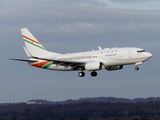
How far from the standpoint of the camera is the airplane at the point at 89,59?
122 metres

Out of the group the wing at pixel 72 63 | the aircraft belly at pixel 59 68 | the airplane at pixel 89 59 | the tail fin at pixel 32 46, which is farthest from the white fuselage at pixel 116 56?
the tail fin at pixel 32 46

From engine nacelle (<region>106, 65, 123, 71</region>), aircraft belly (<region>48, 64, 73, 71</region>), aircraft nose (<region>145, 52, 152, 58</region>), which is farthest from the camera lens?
aircraft belly (<region>48, 64, 73, 71</region>)

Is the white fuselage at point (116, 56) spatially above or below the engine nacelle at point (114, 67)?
above

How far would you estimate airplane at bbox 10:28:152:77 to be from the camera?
401ft

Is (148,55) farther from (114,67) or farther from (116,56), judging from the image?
(114,67)

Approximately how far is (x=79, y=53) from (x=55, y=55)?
7.37m

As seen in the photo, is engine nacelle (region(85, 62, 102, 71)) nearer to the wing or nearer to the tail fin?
the wing

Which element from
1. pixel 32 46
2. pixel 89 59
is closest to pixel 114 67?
pixel 89 59

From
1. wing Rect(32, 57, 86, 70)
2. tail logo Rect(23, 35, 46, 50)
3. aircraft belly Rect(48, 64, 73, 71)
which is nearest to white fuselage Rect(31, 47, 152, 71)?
wing Rect(32, 57, 86, 70)

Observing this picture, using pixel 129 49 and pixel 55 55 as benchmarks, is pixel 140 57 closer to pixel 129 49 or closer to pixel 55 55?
pixel 129 49

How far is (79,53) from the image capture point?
129 meters

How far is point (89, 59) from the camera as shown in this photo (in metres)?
126

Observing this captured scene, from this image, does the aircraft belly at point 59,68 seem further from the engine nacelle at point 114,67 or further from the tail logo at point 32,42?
the tail logo at point 32,42

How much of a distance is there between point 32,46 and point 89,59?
61.4 feet
